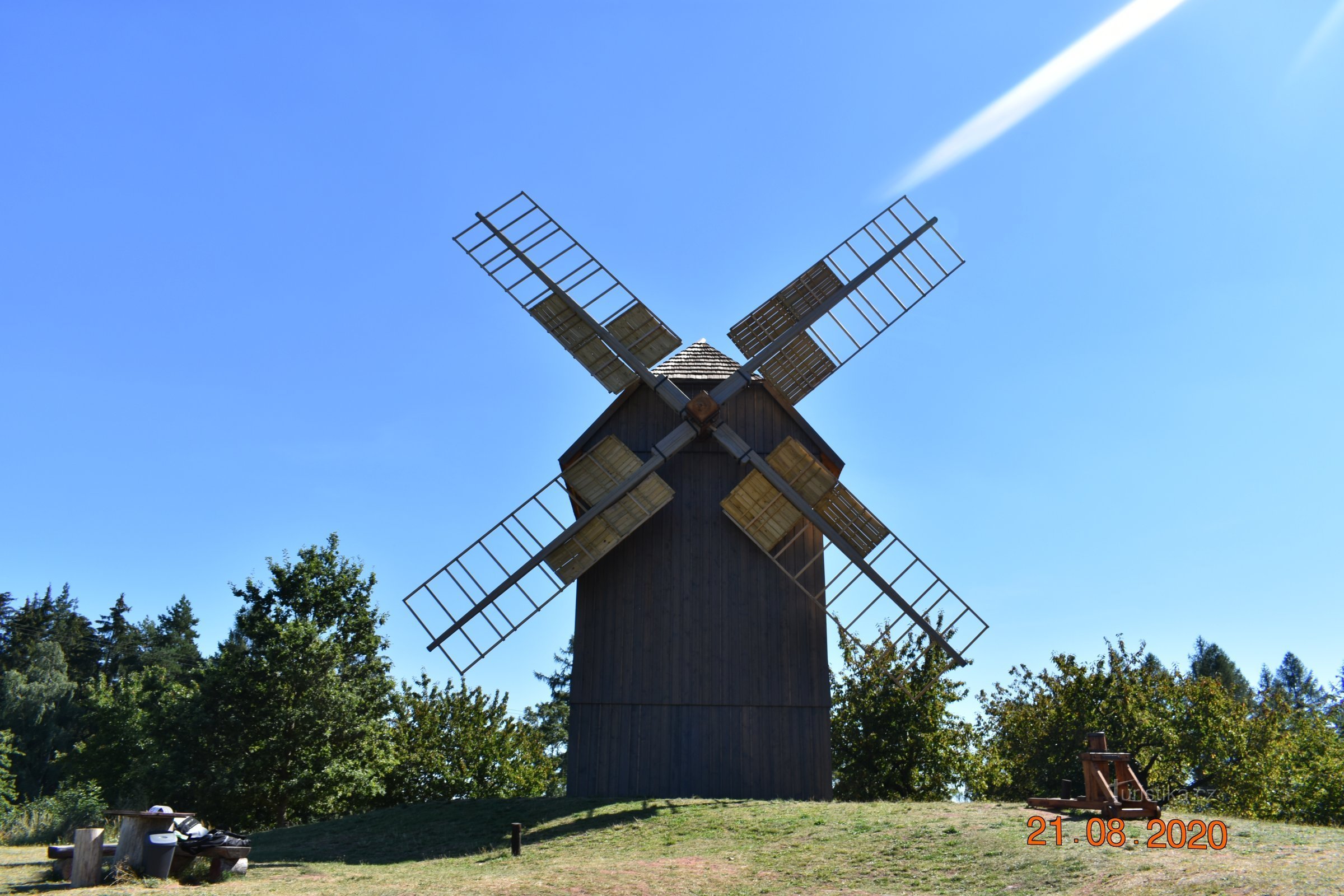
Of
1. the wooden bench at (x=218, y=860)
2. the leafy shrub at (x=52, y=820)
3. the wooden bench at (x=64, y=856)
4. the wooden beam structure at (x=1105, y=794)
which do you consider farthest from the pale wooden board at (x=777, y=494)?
the leafy shrub at (x=52, y=820)

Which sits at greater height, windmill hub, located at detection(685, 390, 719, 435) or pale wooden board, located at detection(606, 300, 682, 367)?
pale wooden board, located at detection(606, 300, 682, 367)

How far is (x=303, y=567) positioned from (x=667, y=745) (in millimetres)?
13053

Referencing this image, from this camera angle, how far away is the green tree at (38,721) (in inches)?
1791

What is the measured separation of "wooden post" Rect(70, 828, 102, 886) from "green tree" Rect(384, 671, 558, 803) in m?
14.3

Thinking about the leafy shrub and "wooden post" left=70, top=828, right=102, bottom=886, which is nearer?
"wooden post" left=70, top=828, right=102, bottom=886

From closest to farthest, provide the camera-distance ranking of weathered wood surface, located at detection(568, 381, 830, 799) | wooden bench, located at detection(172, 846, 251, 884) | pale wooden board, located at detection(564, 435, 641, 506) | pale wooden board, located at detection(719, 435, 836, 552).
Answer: wooden bench, located at detection(172, 846, 251, 884)
weathered wood surface, located at detection(568, 381, 830, 799)
pale wooden board, located at detection(719, 435, 836, 552)
pale wooden board, located at detection(564, 435, 641, 506)

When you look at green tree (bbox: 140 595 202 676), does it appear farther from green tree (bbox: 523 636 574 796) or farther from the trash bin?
the trash bin

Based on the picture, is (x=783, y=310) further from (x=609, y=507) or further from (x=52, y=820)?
(x=52, y=820)

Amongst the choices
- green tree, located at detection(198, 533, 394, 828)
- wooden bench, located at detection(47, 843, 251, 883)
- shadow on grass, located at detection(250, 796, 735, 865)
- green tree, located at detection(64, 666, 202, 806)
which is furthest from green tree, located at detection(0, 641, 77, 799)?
wooden bench, located at detection(47, 843, 251, 883)

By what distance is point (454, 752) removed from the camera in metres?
27.8

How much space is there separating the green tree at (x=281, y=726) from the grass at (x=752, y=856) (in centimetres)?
572

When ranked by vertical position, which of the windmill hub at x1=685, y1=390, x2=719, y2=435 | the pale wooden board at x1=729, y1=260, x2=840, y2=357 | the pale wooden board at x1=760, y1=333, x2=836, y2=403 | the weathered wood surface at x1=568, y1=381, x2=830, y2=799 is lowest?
the weathered wood surface at x1=568, y1=381, x2=830, y2=799

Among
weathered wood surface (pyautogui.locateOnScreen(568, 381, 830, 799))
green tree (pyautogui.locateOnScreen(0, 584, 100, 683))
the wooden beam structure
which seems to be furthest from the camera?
green tree (pyautogui.locateOnScreen(0, 584, 100, 683))

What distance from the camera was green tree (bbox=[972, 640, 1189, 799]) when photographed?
85.1ft
